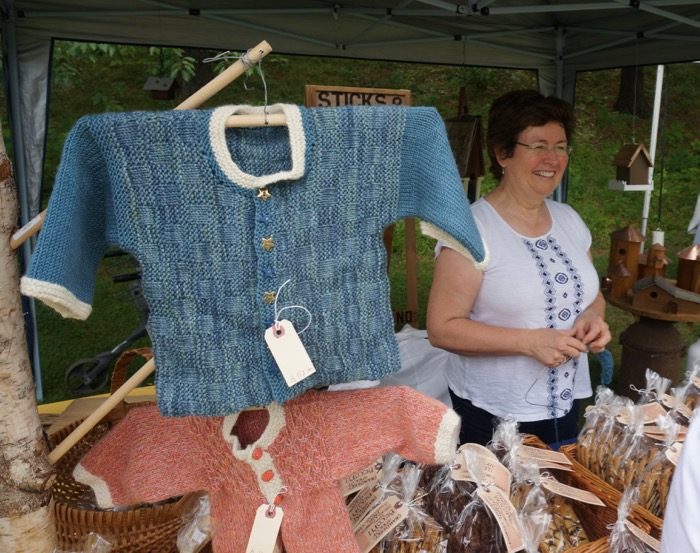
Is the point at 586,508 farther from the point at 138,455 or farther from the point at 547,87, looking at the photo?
the point at 547,87

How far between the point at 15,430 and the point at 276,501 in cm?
39

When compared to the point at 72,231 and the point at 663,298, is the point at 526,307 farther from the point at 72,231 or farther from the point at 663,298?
the point at 663,298

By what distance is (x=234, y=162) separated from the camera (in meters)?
0.87

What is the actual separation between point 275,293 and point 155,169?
23cm

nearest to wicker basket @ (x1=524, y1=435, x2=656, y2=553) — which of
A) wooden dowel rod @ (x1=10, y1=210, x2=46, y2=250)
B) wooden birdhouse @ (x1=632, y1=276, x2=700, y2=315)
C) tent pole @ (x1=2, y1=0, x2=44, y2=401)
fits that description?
wooden dowel rod @ (x1=10, y1=210, x2=46, y2=250)

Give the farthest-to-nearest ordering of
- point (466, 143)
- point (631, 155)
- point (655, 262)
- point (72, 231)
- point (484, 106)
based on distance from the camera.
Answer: point (484, 106)
point (466, 143)
point (631, 155)
point (655, 262)
point (72, 231)

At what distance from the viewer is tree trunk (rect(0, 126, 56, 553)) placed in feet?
2.81

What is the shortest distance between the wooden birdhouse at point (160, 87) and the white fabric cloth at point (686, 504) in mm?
3733

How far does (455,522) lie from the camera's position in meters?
1.09

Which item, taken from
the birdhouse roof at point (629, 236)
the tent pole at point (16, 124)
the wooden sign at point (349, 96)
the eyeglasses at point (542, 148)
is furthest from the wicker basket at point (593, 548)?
the tent pole at point (16, 124)

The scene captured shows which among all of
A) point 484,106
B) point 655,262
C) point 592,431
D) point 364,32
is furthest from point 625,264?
point 484,106

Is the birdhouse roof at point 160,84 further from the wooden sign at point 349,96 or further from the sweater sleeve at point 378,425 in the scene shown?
the sweater sleeve at point 378,425

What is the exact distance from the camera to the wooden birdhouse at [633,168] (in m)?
3.56

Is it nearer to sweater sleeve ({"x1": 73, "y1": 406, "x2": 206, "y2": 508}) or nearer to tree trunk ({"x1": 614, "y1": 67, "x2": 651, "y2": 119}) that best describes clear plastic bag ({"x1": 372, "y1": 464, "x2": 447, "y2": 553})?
sweater sleeve ({"x1": 73, "y1": 406, "x2": 206, "y2": 508})
